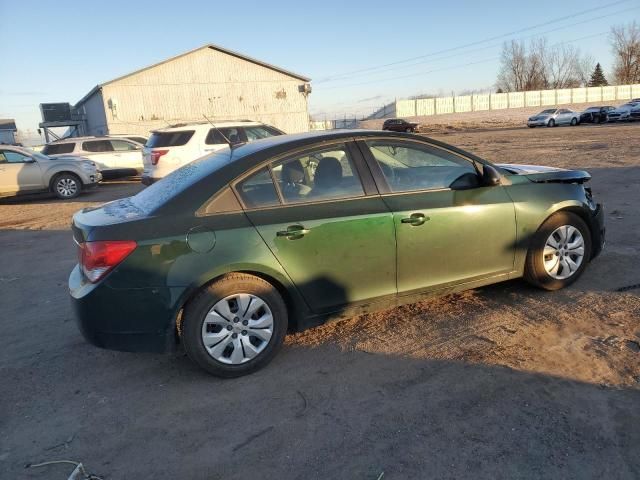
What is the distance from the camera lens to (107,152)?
1730 centimetres

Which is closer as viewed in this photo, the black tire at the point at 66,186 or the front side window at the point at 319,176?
the front side window at the point at 319,176

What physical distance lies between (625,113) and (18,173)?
132 feet

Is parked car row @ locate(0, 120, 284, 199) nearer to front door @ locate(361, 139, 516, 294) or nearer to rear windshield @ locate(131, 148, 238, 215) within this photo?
rear windshield @ locate(131, 148, 238, 215)

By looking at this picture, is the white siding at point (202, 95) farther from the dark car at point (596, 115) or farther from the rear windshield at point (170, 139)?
the dark car at point (596, 115)

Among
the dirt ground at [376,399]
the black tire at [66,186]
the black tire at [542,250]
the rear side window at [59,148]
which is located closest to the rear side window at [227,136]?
the black tire at [66,186]

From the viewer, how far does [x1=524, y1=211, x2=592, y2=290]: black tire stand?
14.6 feet

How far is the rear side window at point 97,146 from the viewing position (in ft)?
56.1

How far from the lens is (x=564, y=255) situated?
15.1ft

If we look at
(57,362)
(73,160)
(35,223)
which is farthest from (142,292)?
(73,160)

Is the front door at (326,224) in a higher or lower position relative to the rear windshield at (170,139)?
lower

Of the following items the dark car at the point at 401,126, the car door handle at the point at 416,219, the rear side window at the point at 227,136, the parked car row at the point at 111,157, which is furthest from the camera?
the dark car at the point at 401,126

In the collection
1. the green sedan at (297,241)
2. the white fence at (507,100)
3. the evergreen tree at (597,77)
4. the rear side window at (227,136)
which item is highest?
the evergreen tree at (597,77)

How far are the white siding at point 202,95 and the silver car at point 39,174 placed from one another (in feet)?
59.8

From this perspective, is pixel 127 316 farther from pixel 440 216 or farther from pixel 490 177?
pixel 490 177
